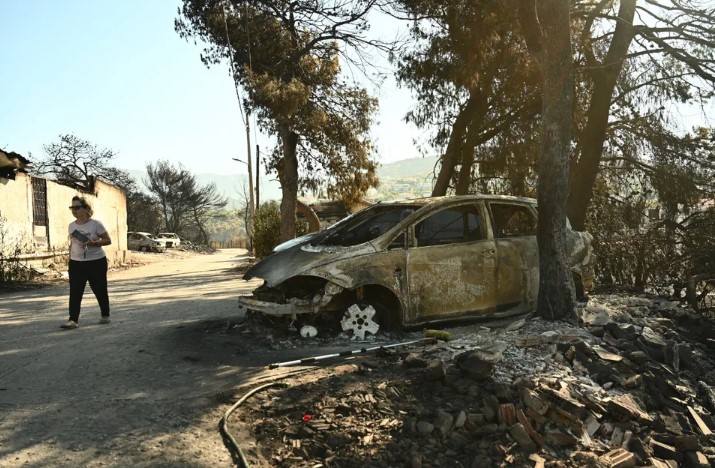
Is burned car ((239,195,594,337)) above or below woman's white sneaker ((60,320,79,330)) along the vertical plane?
above

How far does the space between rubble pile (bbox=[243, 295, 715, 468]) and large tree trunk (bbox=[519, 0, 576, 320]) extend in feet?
3.05

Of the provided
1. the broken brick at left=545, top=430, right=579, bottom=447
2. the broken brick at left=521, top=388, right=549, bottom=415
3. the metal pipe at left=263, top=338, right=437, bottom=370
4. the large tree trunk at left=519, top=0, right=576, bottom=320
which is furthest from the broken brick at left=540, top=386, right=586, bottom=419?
the large tree trunk at left=519, top=0, right=576, bottom=320

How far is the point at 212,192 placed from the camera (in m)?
71.9

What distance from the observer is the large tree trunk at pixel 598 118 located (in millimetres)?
11180

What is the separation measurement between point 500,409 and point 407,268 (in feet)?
8.81

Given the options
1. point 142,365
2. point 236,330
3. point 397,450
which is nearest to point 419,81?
point 236,330

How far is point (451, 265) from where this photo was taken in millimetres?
6969

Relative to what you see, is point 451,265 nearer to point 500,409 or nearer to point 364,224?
point 364,224

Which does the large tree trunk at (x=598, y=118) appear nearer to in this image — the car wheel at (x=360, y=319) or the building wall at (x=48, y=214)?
the car wheel at (x=360, y=319)

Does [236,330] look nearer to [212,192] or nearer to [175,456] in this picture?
[175,456]

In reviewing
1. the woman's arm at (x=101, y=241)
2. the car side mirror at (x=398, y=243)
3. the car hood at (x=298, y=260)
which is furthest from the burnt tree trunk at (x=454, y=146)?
the woman's arm at (x=101, y=241)

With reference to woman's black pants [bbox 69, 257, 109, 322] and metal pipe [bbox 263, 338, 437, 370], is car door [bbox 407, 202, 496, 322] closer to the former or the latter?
metal pipe [bbox 263, 338, 437, 370]

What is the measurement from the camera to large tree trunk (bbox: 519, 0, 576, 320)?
7047 mm

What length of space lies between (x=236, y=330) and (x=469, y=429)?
12.9 ft
